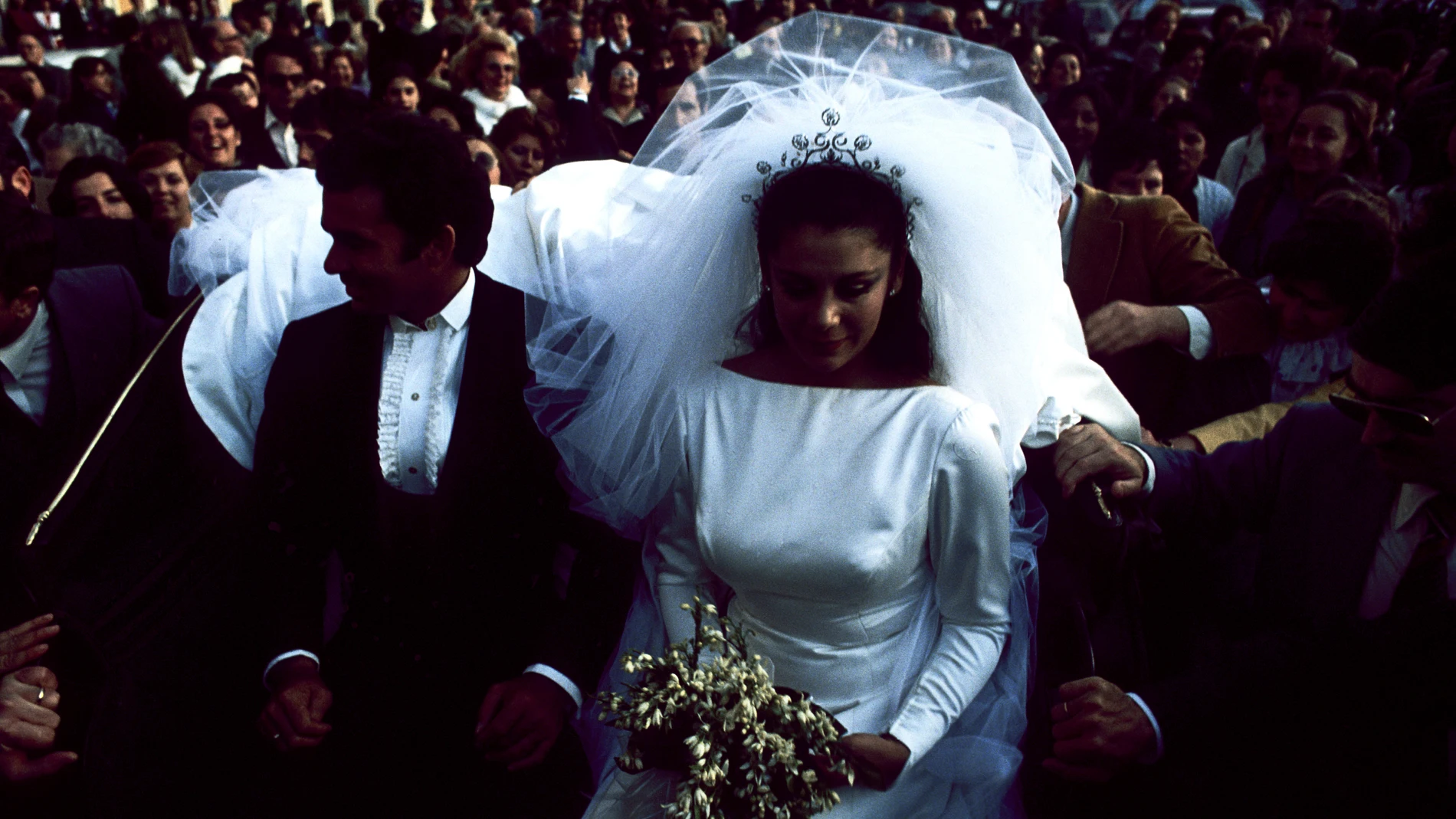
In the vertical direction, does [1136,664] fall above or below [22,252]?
below

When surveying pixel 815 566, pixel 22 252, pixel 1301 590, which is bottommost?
pixel 1301 590

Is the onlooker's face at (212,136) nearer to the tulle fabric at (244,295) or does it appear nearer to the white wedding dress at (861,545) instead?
the tulle fabric at (244,295)

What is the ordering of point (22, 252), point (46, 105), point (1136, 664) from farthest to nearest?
point (46, 105) → point (22, 252) → point (1136, 664)

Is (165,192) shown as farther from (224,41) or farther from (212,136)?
(224,41)

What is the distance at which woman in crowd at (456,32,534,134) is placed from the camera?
6102mm

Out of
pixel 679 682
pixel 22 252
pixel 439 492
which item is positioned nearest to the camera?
pixel 679 682

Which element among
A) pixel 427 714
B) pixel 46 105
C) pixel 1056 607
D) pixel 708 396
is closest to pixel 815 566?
pixel 708 396

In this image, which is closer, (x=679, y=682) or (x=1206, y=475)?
(x=679, y=682)

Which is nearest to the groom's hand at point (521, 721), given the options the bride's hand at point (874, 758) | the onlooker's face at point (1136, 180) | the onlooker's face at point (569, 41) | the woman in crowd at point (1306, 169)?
the bride's hand at point (874, 758)

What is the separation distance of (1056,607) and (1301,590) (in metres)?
0.46

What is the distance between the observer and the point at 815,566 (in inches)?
72.7

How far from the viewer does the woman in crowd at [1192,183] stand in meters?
4.31

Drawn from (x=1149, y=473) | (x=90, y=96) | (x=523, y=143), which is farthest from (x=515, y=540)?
(x=90, y=96)

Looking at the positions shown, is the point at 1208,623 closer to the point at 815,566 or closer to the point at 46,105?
the point at 815,566
